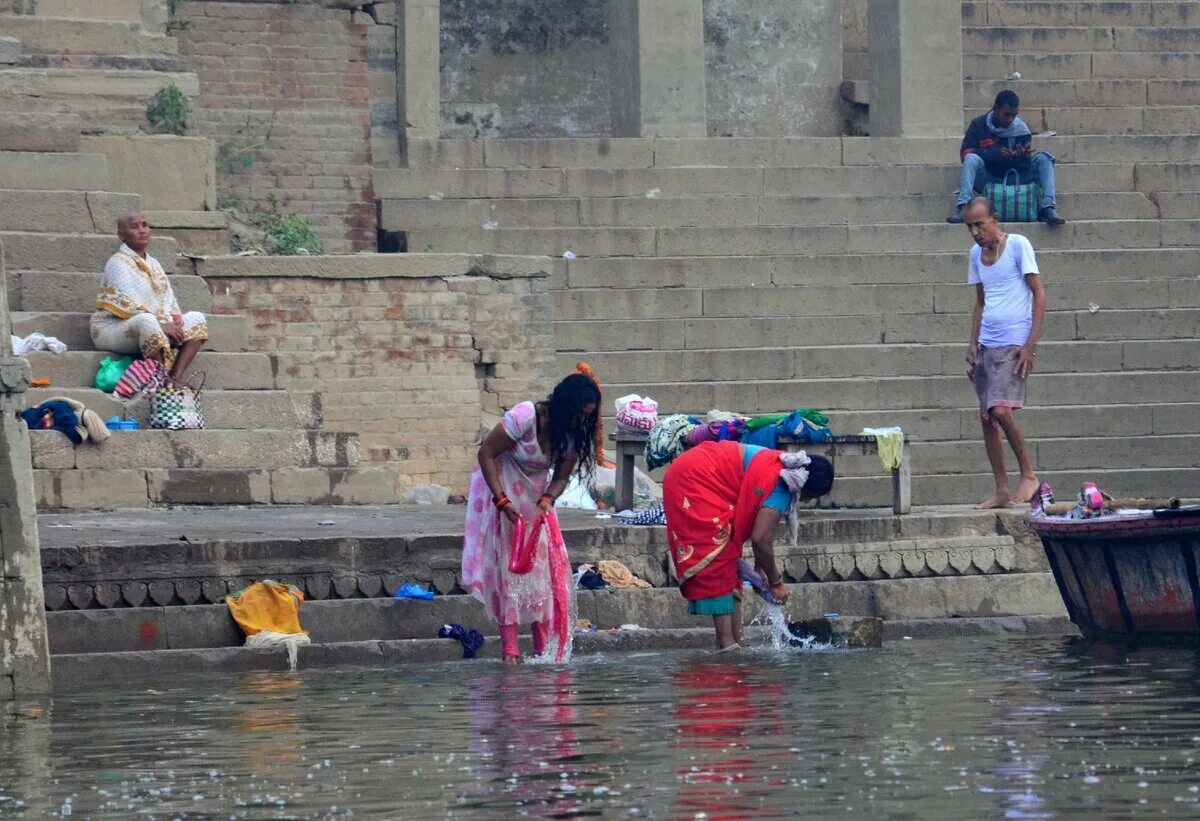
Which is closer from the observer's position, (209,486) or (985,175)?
(209,486)

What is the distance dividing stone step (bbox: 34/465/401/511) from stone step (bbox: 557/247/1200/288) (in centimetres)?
335

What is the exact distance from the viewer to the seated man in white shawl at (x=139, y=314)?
13281mm

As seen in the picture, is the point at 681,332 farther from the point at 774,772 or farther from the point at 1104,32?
the point at 774,772

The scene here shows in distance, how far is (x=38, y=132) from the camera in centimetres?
1477

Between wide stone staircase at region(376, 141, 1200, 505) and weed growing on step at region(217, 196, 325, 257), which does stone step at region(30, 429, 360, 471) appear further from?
wide stone staircase at region(376, 141, 1200, 505)

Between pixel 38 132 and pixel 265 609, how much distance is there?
554cm

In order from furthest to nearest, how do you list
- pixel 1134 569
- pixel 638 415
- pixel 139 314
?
pixel 139 314
pixel 638 415
pixel 1134 569

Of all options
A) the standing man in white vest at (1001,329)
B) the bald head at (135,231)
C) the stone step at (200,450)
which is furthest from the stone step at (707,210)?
the standing man in white vest at (1001,329)

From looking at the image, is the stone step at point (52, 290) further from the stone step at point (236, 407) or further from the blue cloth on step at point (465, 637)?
the blue cloth on step at point (465, 637)

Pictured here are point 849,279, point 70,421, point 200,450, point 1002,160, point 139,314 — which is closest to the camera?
point 70,421

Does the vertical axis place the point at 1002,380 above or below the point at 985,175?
below

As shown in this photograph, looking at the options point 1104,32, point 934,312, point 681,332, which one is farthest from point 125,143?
point 1104,32

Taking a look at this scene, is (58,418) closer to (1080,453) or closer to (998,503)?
(998,503)

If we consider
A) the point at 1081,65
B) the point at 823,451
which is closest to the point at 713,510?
the point at 823,451
